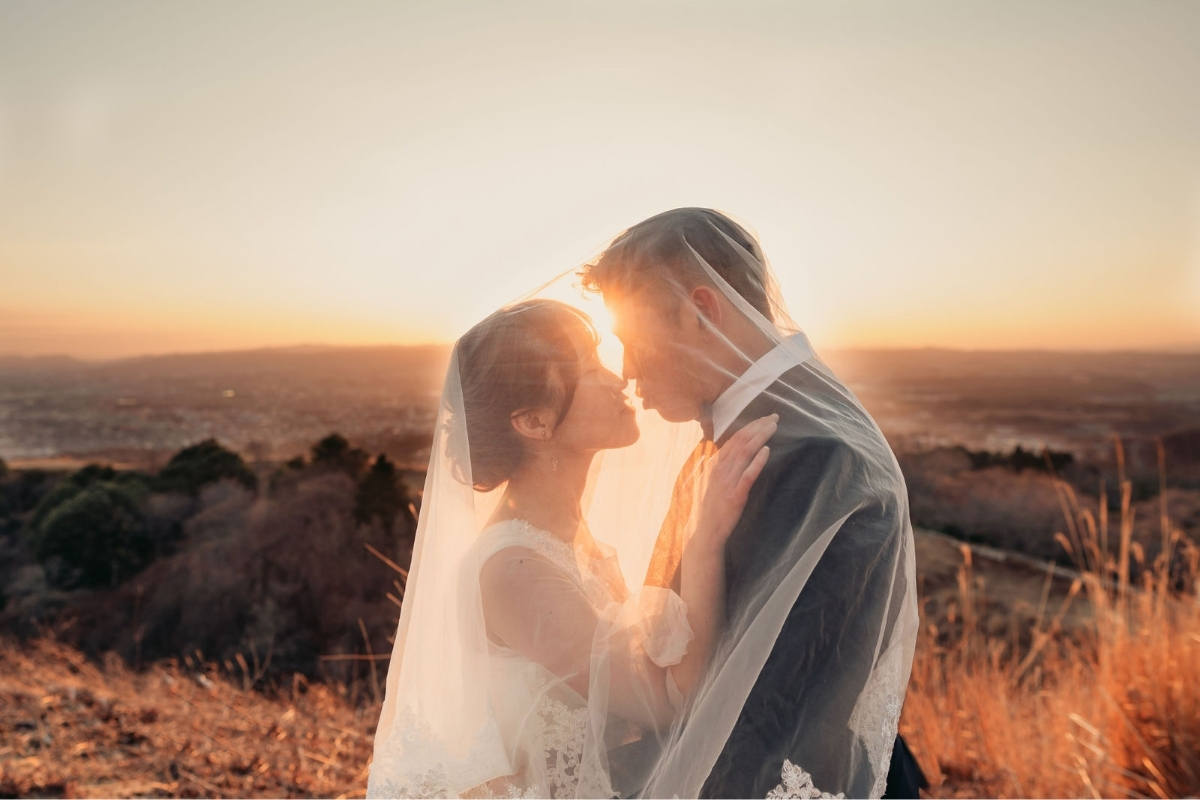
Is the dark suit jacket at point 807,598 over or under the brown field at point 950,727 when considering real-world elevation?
over

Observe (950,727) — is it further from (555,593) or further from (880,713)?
(555,593)

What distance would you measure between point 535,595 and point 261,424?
1037 cm

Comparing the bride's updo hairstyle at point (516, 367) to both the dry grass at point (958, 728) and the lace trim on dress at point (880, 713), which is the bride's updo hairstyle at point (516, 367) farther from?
the dry grass at point (958, 728)

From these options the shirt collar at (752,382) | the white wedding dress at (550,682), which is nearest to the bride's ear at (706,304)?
the shirt collar at (752,382)

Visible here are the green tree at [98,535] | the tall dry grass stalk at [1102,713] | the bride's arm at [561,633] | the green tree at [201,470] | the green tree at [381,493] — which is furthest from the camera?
the green tree at [201,470]

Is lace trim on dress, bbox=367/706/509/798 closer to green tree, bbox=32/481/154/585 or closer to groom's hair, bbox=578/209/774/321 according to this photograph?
groom's hair, bbox=578/209/774/321

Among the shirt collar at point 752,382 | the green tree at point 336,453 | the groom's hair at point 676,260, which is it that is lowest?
the green tree at point 336,453

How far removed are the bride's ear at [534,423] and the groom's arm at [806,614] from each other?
25.4 inches

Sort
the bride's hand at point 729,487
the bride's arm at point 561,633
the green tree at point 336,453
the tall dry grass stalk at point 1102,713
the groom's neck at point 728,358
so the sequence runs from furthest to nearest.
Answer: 1. the green tree at point 336,453
2. the tall dry grass stalk at point 1102,713
3. the groom's neck at point 728,358
4. the bride's arm at point 561,633
5. the bride's hand at point 729,487

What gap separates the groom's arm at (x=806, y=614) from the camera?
5.78ft

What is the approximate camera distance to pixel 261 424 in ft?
36.8

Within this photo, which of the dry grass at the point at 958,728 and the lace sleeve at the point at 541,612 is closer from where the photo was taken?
the lace sleeve at the point at 541,612

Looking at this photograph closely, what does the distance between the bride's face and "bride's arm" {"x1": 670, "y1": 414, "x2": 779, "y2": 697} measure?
0.43m

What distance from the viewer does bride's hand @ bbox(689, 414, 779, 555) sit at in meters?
1.73
